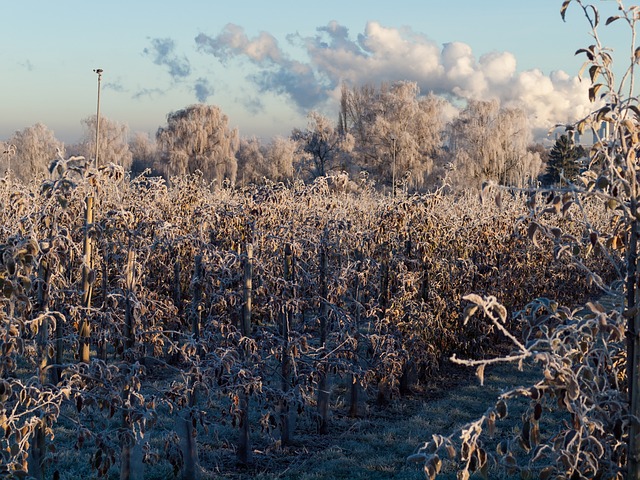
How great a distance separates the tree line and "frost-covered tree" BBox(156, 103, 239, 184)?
0.07 m

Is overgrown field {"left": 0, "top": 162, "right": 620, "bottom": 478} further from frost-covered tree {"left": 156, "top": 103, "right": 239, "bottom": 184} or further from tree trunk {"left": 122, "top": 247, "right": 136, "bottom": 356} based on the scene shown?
frost-covered tree {"left": 156, "top": 103, "right": 239, "bottom": 184}

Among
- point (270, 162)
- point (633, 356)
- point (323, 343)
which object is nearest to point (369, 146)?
point (270, 162)

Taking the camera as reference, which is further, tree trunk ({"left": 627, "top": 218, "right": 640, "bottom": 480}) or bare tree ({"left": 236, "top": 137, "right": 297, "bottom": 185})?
bare tree ({"left": 236, "top": 137, "right": 297, "bottom": 185})

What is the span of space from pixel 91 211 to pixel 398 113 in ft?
142

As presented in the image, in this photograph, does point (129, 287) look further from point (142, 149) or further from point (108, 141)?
point (142, 149)

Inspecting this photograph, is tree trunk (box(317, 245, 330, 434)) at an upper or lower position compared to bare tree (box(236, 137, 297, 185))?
lower

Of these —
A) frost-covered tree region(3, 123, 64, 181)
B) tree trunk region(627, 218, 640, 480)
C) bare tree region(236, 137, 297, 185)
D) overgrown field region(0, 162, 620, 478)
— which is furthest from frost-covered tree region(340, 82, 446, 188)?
tree trunk region(627, 218, 640, 480)

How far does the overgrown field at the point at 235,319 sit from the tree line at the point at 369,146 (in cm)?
2897

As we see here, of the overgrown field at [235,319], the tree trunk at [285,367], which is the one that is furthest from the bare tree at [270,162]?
the tree trunk at [285,367]

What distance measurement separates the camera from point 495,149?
133ft

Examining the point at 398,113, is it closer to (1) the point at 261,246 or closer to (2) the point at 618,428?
(1) the point at 261,246

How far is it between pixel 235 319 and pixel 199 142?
123 feet

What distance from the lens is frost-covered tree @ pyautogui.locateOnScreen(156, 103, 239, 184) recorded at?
4394cm

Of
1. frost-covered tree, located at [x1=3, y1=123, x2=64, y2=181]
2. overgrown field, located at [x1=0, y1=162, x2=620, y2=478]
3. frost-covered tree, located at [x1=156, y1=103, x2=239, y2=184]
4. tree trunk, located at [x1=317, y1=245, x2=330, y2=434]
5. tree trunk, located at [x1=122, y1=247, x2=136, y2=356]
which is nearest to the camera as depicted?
overgrown field, located at [x1=0, y1=162, x2=620, y2=478]
